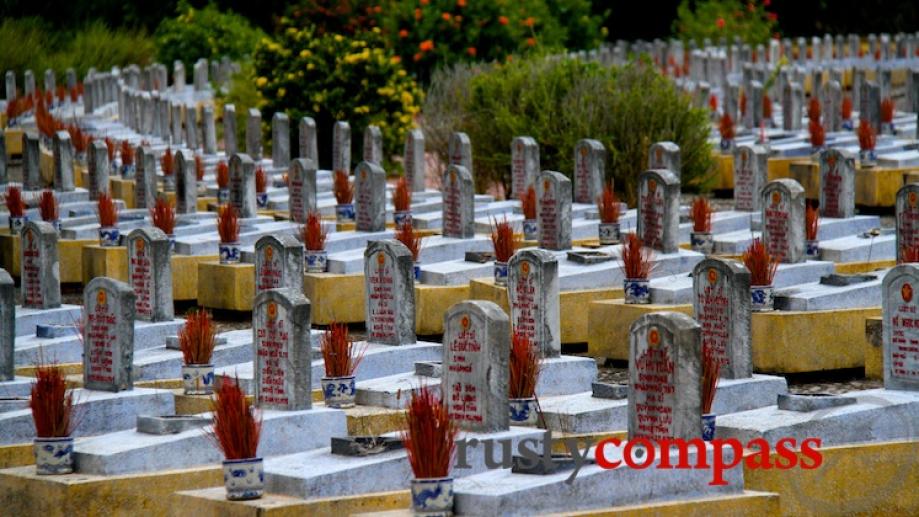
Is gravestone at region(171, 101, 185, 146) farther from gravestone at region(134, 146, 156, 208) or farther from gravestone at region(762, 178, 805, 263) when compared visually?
gravestone at region(762, 178, 805, 263)

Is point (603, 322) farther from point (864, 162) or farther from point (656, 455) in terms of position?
point (864, 162)

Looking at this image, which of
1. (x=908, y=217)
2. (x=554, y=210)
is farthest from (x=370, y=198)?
(x=908, y=217)

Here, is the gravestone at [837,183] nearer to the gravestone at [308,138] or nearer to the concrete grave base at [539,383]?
the concrete grave base at [539,383]

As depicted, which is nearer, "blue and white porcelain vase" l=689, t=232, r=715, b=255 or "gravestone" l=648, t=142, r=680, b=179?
"blue and white porcelain vase" l=689, t=232, r=715, b=255

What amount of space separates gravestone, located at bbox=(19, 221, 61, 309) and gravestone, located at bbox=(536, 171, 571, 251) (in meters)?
3.86

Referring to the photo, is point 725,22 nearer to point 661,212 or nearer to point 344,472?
point 661,212

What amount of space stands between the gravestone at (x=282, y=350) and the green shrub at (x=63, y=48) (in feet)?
76.0

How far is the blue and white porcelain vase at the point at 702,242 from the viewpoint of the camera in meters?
15.9

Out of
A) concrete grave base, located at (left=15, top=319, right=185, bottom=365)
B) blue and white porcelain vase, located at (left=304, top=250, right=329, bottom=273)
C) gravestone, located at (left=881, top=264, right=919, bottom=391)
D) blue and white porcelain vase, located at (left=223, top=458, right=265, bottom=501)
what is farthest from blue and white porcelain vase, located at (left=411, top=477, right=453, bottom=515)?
blue and white porcelain vase, located at (left=304, top=250, right=329, bottom=273)

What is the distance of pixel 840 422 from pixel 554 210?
Answer: 562 centimetres

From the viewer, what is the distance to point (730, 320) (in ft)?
36.6

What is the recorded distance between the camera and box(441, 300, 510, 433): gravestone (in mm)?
9789

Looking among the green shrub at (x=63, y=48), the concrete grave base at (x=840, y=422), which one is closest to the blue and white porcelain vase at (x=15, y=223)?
the concrete grave base at (x=840, y=422)

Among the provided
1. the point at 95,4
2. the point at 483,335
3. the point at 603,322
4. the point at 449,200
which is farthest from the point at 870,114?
the point at 95,4
